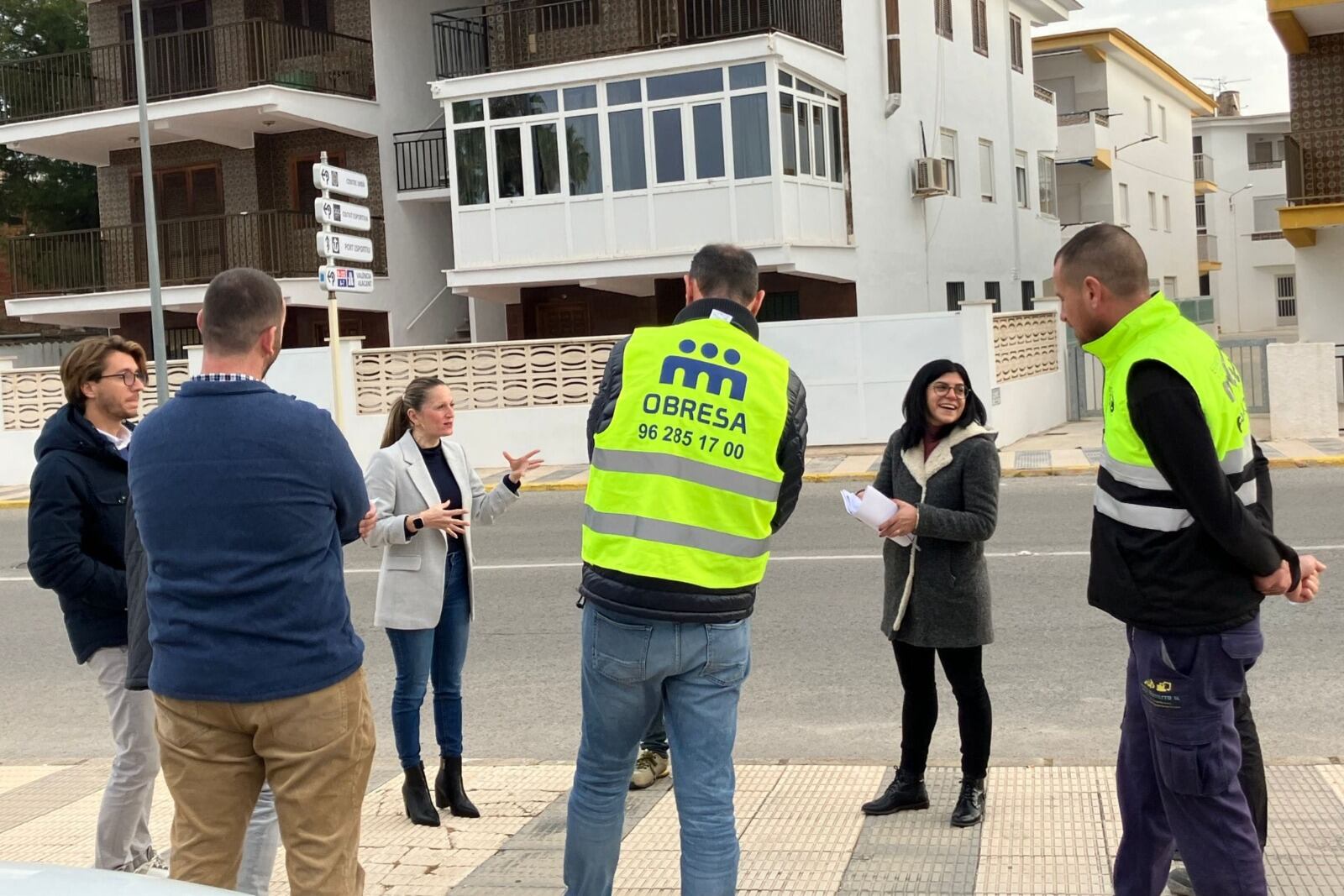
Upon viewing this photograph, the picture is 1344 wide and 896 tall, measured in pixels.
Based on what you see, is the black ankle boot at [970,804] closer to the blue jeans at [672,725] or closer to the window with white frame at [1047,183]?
the blue jeans at [672,725]

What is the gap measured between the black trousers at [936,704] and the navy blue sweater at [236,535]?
2.58 meters

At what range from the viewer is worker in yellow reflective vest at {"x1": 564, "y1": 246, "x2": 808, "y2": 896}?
11.9 ft

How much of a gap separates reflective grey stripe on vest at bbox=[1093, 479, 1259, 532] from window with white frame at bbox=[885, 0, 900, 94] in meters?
24.7

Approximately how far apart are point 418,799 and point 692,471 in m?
2.51

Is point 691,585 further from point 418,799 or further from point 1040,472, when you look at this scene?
point 1040,472

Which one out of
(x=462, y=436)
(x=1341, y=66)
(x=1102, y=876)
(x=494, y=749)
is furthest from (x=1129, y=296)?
(x=1341, y=66)

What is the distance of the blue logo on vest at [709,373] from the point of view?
3.65 meters

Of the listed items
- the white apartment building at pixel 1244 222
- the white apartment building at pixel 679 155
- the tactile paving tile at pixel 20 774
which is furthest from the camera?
the white apartment building at pixel 1244 222

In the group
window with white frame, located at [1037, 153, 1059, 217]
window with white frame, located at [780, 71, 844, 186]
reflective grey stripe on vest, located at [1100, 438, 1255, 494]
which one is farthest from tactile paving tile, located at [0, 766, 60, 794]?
window with white frame, located at [1037, 153, 1059, 217]

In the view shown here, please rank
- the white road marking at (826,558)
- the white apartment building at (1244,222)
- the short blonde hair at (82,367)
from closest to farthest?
the short blonde hair at (82,367) → the white road marking at (826,558) → the white apartment building at (1244,222)

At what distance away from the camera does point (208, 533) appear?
339 centimetres

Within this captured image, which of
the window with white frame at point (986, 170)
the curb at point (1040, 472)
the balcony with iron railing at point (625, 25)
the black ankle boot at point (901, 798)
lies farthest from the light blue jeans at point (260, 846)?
the window with white frame at point (986, 170)

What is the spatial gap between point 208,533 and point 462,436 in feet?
58.9

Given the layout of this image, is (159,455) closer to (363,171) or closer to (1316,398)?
(1316,398)
